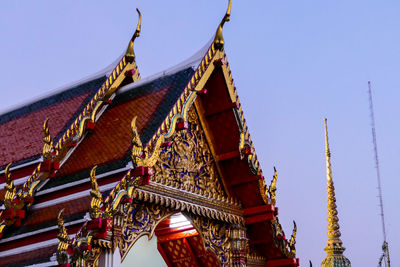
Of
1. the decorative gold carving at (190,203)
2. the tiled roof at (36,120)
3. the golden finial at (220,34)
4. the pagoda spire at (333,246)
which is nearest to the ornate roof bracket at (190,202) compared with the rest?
the decorative gold carving at (190,203)

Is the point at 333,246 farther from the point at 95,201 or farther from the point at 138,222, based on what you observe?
the point at 95,201

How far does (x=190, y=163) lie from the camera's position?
9828 mm

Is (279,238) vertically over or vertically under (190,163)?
under

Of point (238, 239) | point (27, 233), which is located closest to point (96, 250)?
point (27, 233)

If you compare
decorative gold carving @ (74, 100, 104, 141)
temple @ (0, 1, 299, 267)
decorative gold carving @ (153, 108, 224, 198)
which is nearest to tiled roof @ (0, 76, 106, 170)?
temple @ (0, 1, 299, 267)

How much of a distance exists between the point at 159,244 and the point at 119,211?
314 cm

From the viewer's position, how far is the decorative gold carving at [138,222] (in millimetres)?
8445

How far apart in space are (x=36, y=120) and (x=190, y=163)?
2.52 metres

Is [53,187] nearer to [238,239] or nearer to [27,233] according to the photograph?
[27,233]

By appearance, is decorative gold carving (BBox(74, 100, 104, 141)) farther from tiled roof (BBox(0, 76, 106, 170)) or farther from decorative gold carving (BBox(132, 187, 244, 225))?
decorative gold carving (BBox(132, 187, 244, 225))

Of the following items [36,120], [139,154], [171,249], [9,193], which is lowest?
[171,249]

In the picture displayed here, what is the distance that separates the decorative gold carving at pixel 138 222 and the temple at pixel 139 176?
0.5 inches

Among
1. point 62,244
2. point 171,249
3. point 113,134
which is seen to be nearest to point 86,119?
point 113,134

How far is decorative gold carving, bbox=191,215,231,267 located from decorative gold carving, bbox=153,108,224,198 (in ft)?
1.22
